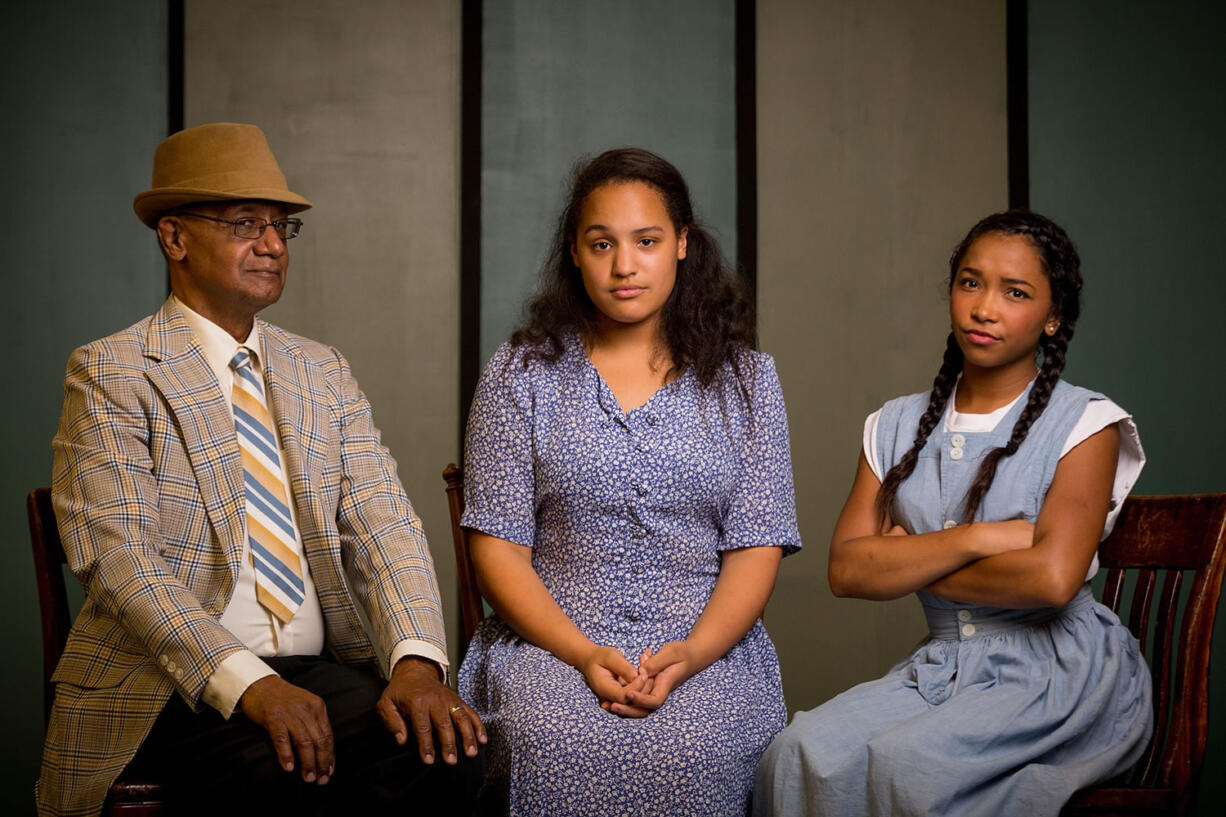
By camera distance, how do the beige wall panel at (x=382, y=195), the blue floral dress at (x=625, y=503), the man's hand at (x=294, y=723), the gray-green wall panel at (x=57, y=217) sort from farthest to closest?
the beige wall panel at (x=382, y=195), the gray-green wall panel at (x=57, y=217), the blue floral dress at (x=625, y=503), the man's hand at (x=294, y=723)

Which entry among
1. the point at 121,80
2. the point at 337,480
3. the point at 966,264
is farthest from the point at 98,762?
the point at 121,80

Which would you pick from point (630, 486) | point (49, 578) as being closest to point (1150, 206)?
point (630, 486)

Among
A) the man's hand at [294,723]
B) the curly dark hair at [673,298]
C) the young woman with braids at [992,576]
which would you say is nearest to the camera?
the man's hand at [294,723]

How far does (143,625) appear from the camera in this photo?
6.72 feet

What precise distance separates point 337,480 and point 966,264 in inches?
52.1

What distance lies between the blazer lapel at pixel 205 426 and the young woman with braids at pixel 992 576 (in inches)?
42.5

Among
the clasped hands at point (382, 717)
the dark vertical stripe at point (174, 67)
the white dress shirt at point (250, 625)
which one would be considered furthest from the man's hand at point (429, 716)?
the dark vertical stripe at point (174, 67)

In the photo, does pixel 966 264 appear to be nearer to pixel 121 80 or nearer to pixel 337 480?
pixel 337 480

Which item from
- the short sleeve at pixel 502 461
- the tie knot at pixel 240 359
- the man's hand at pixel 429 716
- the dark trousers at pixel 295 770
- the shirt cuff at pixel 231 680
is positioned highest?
the tie knot at pixel 240 359

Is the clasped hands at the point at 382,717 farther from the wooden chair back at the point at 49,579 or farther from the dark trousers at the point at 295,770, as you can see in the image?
the wooden chair back at the point at 49,579

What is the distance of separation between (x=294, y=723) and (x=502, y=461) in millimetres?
703

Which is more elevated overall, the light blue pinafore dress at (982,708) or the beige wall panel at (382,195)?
the beige wall panel at (382,195)

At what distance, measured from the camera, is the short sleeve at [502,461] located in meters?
2.41

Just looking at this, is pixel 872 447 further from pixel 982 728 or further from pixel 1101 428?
pixel 982 728
